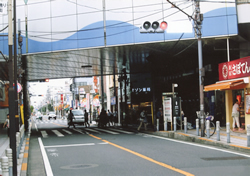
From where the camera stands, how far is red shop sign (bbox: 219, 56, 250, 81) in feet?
60.9

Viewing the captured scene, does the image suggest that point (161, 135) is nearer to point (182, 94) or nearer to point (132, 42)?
point (132, 42)

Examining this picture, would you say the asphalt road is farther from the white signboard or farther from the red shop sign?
the white signboard

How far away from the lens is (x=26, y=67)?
2986cm

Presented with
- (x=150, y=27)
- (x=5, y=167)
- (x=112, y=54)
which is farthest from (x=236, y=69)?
(x=5, y=167)

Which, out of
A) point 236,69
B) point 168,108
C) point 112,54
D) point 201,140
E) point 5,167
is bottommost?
point 201,140

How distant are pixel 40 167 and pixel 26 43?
14.6 meters

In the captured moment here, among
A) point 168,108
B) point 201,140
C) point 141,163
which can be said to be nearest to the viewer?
point 141,163

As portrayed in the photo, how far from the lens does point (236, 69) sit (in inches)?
778

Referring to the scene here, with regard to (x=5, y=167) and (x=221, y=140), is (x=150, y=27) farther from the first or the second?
(x=5, y=167)

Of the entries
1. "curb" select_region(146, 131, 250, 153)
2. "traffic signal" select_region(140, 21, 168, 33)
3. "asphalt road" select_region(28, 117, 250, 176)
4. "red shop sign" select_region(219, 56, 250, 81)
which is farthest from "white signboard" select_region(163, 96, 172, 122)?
"asphalt road" select_region(28, 117, 250, 176)

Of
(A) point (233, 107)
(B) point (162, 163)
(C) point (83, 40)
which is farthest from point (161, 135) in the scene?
(B) point (162, 163)

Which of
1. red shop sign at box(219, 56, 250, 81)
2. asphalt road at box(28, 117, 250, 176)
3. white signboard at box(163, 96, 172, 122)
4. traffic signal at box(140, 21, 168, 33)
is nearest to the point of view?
asphalt road at box(28, 117, 250, 176)

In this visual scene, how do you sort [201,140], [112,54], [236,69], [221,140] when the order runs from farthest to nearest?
[112,54]
[236,69]
[201,140]
[221,140]

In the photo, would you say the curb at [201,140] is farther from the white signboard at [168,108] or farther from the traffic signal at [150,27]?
the traffic signal at [150,27]
